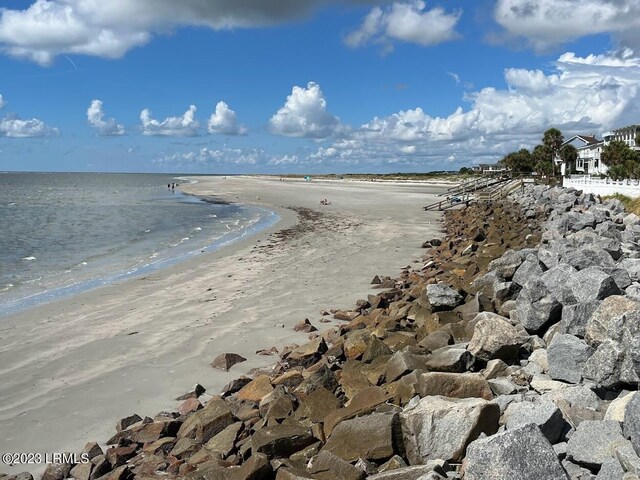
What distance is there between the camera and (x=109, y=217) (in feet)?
142

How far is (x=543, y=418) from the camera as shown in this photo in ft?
14.1

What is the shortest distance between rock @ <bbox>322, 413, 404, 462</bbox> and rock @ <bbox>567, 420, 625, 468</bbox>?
4.61ft

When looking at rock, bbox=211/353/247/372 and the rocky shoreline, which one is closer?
the rocky shoreline

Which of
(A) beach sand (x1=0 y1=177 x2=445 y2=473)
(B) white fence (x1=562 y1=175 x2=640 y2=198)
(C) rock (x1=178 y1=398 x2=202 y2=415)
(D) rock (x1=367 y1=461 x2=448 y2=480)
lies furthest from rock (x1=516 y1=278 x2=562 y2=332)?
(B) white fence (x1=562 y1=175 x2=640 y2=198)

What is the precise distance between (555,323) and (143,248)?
2137cm

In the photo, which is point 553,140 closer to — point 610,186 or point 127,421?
point 610,186

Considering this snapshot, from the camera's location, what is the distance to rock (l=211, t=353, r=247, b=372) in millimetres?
9134

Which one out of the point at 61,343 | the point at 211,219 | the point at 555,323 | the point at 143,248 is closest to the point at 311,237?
the point at 143,248

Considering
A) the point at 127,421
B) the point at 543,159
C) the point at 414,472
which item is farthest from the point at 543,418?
the point at 543,159

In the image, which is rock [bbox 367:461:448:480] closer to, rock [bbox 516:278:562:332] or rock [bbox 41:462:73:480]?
rock [bbox 516:278:562:332]

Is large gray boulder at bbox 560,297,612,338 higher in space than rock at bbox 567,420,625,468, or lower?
higher

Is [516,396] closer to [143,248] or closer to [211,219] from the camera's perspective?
[143,248]

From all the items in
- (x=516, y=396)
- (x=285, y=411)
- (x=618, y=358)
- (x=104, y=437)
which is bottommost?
(x=104, y=437)

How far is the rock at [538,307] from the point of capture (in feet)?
23.4
